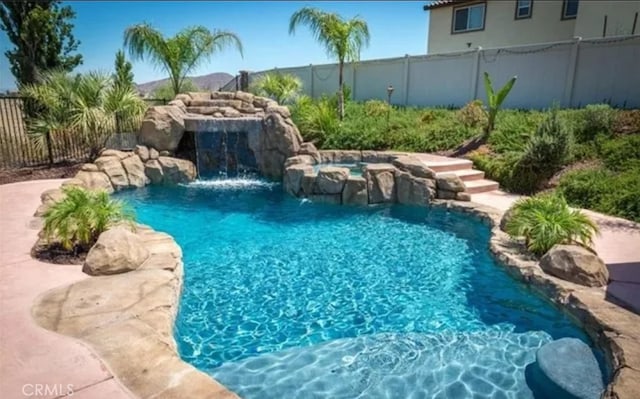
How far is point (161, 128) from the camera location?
426 inches

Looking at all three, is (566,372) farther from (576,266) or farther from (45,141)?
(45,141)

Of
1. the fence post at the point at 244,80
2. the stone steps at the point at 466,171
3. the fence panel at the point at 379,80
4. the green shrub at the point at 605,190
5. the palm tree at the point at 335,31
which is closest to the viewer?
the green shrub at the point at 605,190

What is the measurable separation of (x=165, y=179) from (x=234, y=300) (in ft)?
23.0

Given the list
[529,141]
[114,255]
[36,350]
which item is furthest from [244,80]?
[36,350]

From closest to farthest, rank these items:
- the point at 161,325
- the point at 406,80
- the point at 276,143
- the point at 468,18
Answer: the point at 161,325
the point at 276,143
the point at 406,80
the point at 468,18

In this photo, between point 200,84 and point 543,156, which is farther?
point 200,84

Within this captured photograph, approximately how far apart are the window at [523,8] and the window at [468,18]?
1.63 metres

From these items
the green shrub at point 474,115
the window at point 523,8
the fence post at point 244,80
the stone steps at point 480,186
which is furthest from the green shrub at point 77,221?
the window at point 523,8

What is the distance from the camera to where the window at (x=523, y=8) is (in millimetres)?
17172

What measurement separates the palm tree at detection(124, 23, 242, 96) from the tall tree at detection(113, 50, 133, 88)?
1147 millimetres

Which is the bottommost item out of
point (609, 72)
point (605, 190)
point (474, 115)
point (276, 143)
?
point (605, 190)

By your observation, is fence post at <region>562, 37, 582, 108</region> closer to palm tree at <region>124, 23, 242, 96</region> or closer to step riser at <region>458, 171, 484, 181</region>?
step riser at <region>458, 171, 484, 181</region>

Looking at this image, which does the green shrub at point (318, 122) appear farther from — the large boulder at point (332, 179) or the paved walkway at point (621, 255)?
the paved walkway at point (621, 255)

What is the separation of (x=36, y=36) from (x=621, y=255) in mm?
16526
